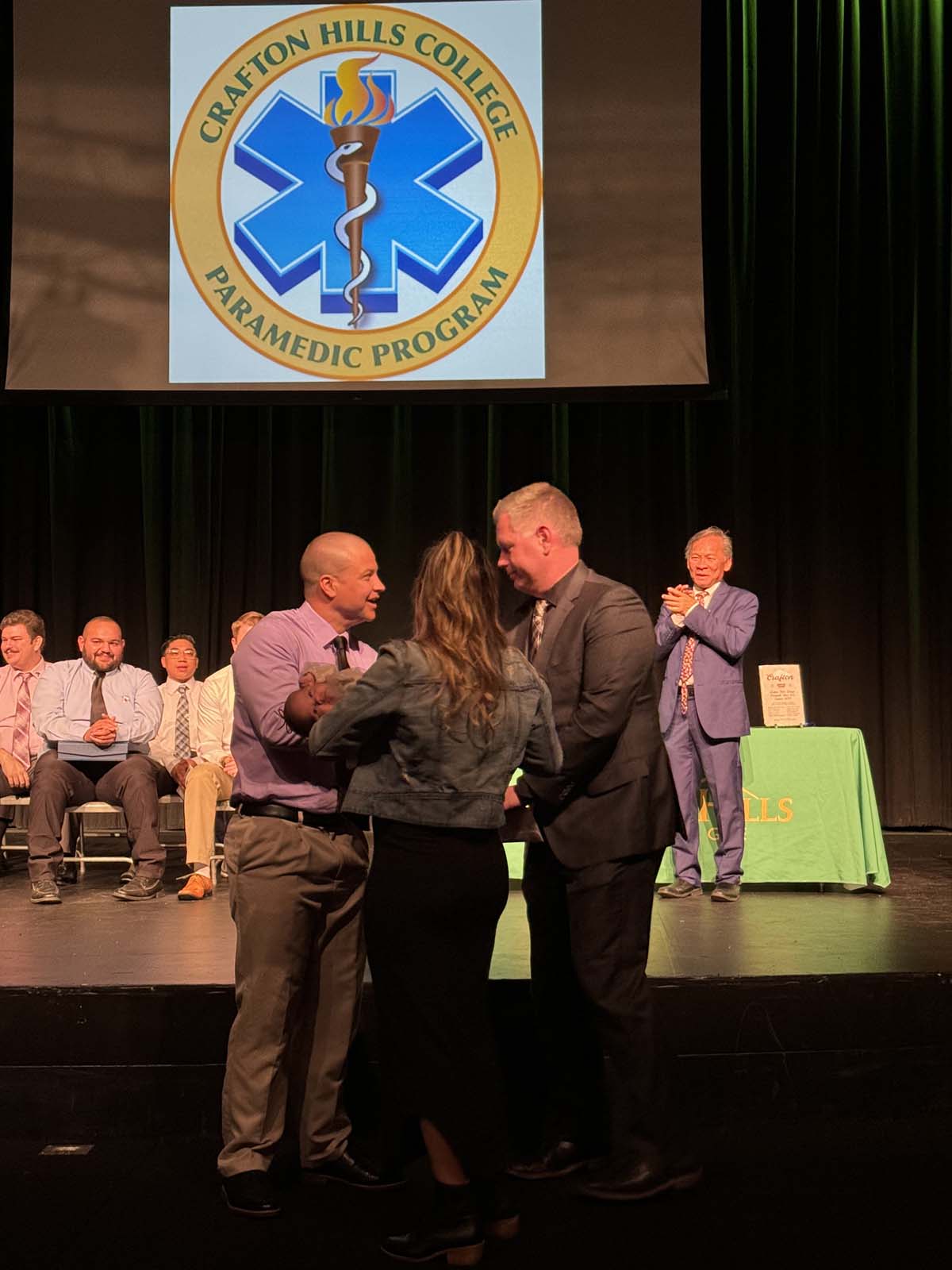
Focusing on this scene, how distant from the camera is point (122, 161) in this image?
5723 millimetres

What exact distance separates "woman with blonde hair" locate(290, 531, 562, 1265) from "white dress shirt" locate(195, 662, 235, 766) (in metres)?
3.26

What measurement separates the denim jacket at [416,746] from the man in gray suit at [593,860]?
0.23 metres

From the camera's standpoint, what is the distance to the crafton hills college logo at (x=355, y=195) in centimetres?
571

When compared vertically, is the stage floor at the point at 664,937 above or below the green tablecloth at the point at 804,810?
below

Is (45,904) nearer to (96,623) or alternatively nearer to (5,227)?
(96,623)

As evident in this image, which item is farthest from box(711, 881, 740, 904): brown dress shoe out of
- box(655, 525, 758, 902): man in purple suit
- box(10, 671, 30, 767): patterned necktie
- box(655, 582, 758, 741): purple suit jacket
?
box(10, 671, 30, 767): patterned necktie

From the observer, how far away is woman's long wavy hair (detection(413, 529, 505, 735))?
241cm

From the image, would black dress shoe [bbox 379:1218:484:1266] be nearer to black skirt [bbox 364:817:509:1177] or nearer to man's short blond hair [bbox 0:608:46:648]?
black skirt [bbox 364:817:509:1177]

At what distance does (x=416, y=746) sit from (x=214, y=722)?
3379 millimetres

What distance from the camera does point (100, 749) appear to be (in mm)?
5316

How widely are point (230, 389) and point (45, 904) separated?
2.31 meters

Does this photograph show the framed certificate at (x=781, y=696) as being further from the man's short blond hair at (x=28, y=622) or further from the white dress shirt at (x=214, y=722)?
the man's short blond hair at (x=28, y=622)

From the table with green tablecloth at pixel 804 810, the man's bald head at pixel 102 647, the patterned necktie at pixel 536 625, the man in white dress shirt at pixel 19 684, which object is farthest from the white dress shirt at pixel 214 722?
the patterned necktie at pixel 536 625

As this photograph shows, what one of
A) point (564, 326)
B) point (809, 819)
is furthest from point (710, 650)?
point (564, 326)
